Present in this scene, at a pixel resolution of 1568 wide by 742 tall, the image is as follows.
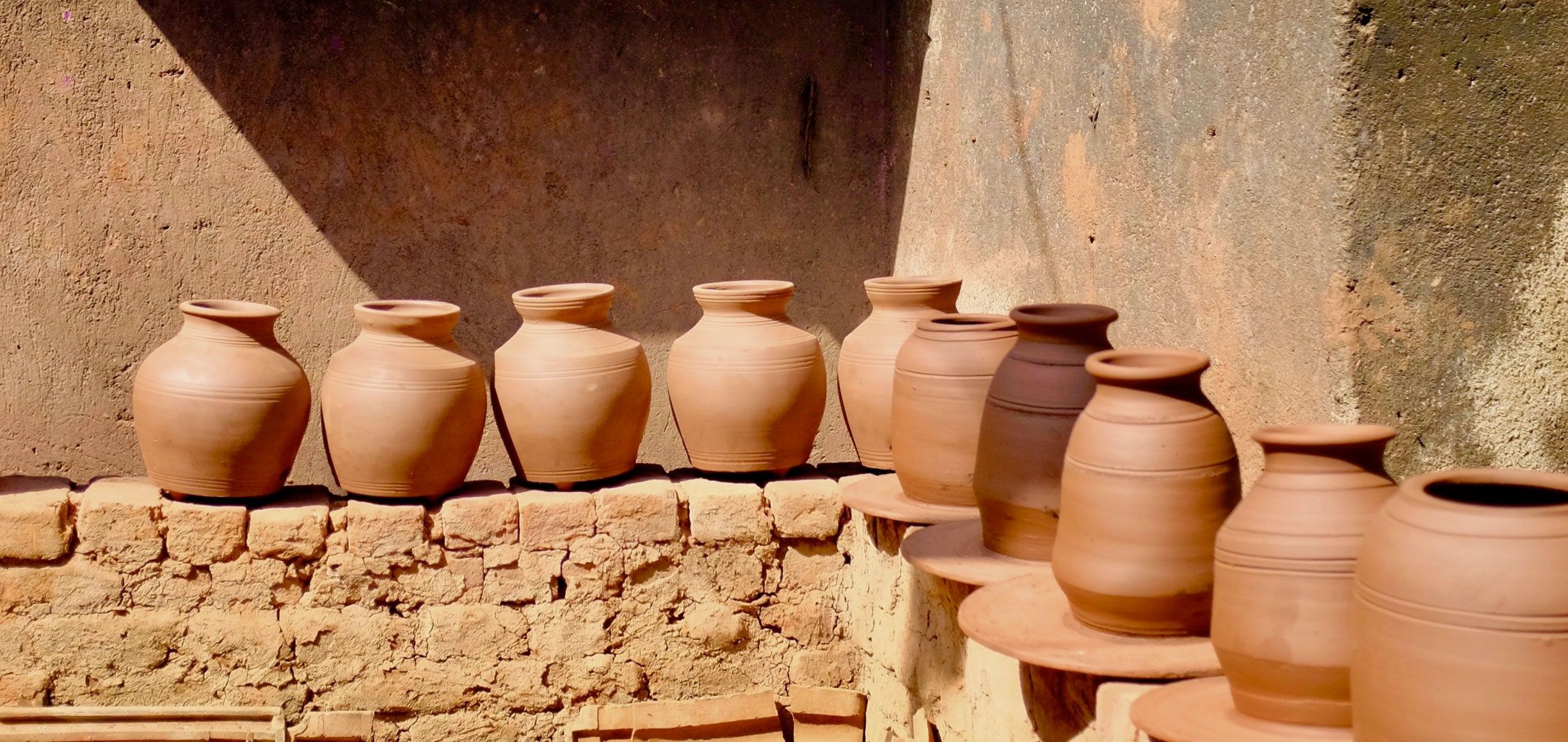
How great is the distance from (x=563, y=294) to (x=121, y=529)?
4.87 feet

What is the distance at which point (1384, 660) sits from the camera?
6.11 ft

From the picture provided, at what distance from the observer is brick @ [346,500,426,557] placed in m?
4.07

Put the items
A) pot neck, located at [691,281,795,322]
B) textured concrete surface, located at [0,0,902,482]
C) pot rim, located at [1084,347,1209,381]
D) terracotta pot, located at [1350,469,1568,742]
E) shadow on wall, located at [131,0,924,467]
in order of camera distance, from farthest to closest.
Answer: shadow on wall, located at [131,0,924,467] → textured concrete surface, located at [0,0,902,482] → pot neck, located at [691,281,795,322] → pot rim, located at [1084,347,1209,381] → terracotta pot, located at [1350,469,1568,742]

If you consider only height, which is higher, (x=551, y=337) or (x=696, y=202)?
(x=696, y=202)

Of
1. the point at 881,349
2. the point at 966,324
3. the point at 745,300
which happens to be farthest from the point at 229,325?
the point at 966,324

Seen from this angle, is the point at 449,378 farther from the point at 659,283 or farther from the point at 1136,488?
the point at 1136,488

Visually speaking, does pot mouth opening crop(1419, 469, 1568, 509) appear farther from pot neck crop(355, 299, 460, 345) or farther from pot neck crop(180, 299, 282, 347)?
pot neck crop(180, 299, 282, 347)

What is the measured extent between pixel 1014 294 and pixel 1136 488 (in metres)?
2.06

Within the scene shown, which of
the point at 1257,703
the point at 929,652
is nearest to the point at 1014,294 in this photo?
the point at 929,652

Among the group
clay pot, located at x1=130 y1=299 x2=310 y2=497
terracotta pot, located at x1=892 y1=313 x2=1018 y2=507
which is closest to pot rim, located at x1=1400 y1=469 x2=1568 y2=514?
terracotta pot, located at x1=892 y1=313 x2=1018 y2=507

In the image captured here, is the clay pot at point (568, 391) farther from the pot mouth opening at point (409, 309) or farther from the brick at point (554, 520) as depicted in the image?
the pot mouth opening at point (409, 309)

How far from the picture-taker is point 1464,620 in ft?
5.81

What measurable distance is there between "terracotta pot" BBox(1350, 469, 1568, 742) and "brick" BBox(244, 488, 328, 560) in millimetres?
3066

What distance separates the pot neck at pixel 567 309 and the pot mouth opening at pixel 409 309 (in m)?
0.22
